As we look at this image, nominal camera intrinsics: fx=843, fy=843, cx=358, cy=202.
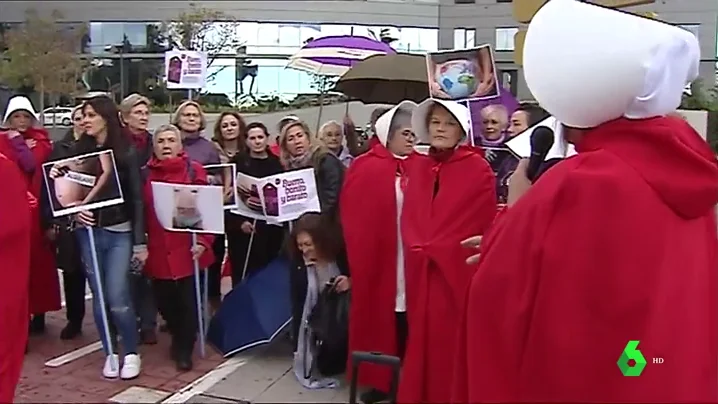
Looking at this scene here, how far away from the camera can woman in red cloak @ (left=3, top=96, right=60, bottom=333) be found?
5602mm

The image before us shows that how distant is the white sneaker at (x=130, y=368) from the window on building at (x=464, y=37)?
21.4 metres

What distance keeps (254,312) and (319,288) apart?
65cm

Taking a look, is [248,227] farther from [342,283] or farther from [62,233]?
[342,283]

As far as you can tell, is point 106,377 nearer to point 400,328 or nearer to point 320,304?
point 320,304

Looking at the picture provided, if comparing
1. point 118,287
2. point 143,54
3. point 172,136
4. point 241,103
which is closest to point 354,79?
point 172,136

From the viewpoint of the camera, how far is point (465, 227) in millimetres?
3756

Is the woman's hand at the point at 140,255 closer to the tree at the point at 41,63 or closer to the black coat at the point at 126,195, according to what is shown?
the black coat at the point at 126,195

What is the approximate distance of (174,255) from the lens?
16.7 feet

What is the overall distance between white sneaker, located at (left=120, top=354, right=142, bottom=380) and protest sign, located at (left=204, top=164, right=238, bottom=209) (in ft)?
3.67

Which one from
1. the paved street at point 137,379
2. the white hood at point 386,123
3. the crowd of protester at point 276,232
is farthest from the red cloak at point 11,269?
the white hood at point 386,123

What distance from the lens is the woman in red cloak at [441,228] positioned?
373cm

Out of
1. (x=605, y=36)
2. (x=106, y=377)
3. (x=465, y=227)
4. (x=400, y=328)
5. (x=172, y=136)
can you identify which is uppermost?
(x=605, y=36)

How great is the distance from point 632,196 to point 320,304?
3215mm

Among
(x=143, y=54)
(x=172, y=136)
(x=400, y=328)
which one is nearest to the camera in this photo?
(x=400, y=328)
